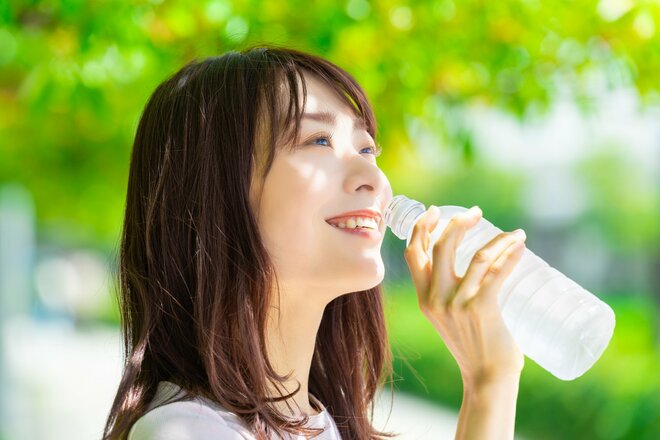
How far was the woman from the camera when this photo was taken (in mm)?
1678

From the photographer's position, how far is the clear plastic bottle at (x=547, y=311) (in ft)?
5.92

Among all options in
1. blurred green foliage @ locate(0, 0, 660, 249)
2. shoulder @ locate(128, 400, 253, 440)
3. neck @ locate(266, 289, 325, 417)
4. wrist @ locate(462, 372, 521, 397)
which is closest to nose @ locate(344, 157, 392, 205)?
neck @ locate(266, 289, 325, 417)

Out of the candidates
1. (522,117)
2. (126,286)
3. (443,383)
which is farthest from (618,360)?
(126,286)

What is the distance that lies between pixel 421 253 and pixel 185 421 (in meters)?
0.53

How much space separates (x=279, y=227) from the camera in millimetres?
1748

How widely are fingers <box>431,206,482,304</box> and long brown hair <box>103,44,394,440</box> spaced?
322 mm

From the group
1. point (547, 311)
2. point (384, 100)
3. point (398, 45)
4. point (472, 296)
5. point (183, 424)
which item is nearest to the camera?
point (183, 424)

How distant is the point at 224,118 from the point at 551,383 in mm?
6823

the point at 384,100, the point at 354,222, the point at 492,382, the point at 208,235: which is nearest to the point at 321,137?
the point at 354,222

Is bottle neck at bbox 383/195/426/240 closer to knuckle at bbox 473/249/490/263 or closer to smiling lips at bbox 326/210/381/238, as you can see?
smiling lips at bbox 326/210/381/238

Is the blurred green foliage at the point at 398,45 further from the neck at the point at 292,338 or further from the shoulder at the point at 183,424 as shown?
the shoulder at the point at 183,424

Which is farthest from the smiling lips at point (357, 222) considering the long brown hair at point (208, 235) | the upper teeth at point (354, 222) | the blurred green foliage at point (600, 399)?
the blurred green foliage at point (600, 399)

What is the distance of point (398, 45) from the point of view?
3609 mm

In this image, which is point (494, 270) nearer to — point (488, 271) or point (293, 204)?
point (488, 271)
